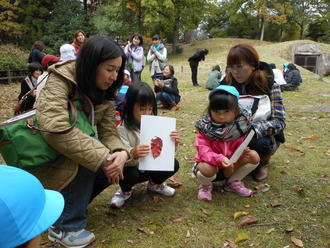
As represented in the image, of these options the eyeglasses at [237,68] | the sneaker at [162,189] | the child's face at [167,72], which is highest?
the eyeglasses at [237,68]

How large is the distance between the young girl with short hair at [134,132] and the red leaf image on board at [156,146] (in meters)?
0.05

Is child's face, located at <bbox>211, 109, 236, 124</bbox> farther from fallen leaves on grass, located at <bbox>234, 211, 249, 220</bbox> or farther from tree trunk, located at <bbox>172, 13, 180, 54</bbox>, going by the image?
tree trunk, located at <bbox>172, 13, 180, 54</bbox>

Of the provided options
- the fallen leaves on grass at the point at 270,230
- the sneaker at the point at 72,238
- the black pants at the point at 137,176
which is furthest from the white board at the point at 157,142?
the fallen leaves on grass at the point at 270,230

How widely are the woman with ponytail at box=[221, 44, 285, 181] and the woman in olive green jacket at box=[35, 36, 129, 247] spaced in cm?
127

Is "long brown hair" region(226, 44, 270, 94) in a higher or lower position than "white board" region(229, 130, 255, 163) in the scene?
higher

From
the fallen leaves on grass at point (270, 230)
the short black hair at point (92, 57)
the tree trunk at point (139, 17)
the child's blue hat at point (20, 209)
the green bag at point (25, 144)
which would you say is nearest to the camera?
the child's blue hat at point (20, 209)

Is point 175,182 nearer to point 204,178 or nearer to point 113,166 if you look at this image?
point 204,178

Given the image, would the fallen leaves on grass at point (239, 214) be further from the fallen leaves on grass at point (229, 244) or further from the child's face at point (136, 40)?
the child's face at point (136, 40)

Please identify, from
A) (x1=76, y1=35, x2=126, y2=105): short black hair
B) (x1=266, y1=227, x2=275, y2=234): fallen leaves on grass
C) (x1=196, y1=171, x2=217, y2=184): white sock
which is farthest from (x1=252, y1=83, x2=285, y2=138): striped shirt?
(x1=76, y1=35, x2=126, y2=105): short black hair

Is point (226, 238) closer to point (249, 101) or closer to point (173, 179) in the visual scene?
point (173, 179)

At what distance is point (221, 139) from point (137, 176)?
2.75ft

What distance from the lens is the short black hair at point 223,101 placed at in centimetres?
250

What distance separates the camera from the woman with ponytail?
110 inches

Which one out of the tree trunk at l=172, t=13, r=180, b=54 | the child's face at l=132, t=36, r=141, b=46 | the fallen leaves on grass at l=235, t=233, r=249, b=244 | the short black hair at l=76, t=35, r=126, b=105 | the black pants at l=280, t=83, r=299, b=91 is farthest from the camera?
the tree trunk at l=172, t=13, r=180, b=54
